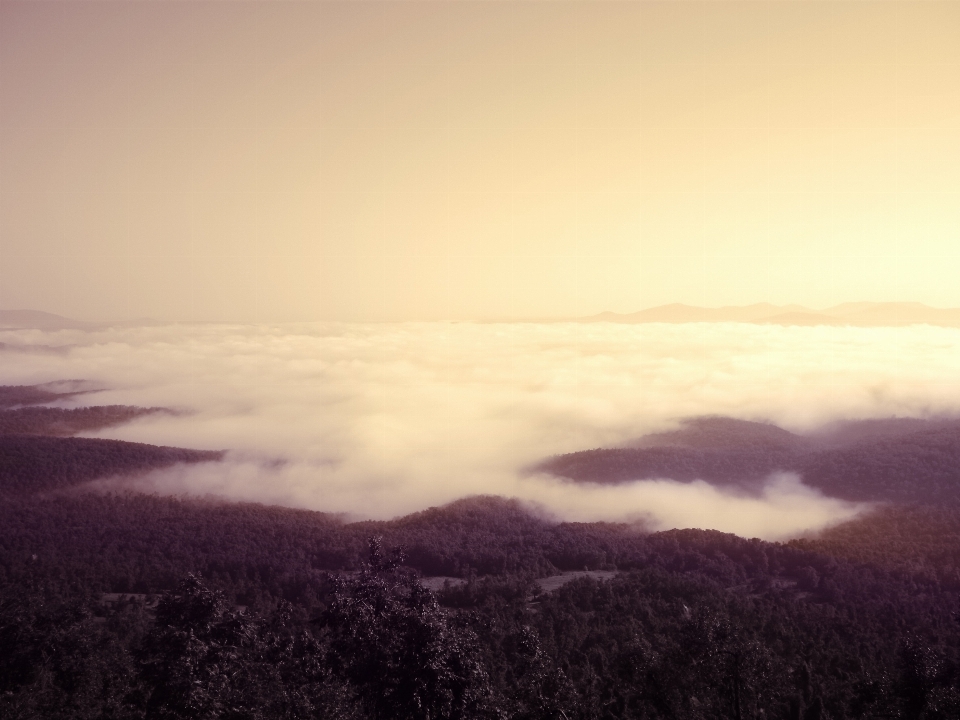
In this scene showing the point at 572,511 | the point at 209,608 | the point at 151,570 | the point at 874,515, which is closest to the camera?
the point at 209,608

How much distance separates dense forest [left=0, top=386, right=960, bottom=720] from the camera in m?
30.6

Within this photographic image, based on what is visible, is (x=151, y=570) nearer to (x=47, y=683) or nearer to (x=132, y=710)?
(x=47, y=683)

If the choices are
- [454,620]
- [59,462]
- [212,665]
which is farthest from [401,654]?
[59,462]

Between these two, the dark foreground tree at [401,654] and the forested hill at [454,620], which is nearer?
the dark foreground tree at [401,654]

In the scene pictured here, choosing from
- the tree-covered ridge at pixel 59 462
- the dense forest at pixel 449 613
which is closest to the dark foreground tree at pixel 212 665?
the dense forest at pixel 449 613

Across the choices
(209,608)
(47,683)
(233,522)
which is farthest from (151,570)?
(209,608)

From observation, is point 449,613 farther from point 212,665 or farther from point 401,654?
point 212,665

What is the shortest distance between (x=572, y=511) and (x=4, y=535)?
145743 millimetres

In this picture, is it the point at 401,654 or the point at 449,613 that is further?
the point at 449,613

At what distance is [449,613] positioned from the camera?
157 ft

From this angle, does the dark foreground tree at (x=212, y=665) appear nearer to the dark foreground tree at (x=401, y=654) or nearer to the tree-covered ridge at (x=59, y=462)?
the dark foreground tree at (x=401, y=654)

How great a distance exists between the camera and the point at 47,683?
4856 centimetres

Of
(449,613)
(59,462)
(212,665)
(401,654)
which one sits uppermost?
(401,654)

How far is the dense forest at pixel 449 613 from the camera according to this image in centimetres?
3061
